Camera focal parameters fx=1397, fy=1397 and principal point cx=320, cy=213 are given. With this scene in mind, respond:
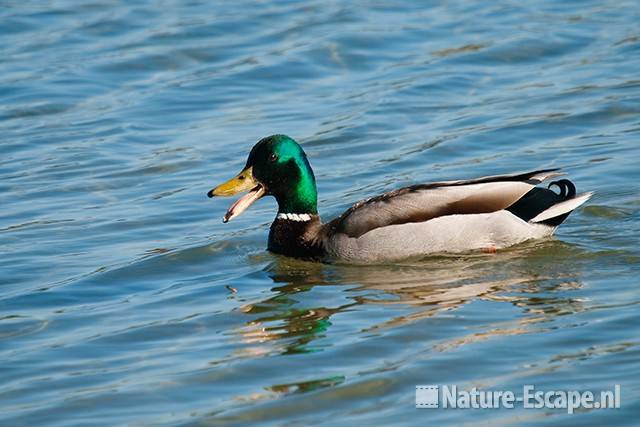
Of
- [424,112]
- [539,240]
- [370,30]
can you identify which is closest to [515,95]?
[424,112]

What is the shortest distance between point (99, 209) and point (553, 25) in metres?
8.34

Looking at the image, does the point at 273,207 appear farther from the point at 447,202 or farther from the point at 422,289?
the point at 422,289

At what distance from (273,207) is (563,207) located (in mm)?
3301

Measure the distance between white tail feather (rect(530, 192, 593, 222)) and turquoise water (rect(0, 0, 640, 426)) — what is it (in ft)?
0.83

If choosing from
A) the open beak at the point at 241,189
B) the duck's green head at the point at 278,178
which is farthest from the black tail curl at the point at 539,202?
the open beak at the point at 241,189

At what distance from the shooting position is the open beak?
36.7ft

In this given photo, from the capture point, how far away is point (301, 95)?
16.7 metres

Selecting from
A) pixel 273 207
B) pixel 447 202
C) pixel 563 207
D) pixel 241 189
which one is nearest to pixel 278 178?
pixel 241 189

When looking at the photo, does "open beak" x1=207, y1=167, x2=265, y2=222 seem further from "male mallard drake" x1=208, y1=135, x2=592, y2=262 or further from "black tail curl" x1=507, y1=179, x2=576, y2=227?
"black tail curl" x1=507, y1=179, x2=576, y2=227

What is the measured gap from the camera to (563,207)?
10664mm

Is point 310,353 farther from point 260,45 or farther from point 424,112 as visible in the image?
point 260,45

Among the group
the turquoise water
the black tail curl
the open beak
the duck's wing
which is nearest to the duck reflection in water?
the turquoise water

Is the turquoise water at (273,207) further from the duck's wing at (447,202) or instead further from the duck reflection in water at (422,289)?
the duck's wing at (447,202)

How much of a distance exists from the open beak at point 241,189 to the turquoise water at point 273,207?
0.41 meters
